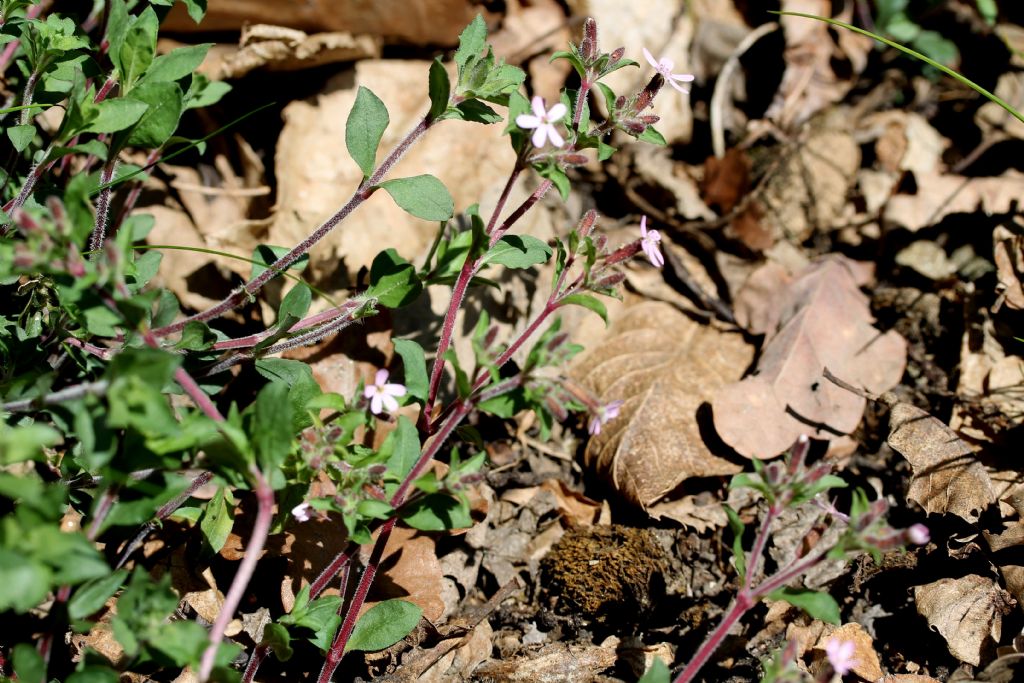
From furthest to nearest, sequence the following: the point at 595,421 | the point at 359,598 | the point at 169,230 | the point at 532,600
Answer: the point at 169,230 → the point at 532,600 → the point at 359,598 → the point at 595,421

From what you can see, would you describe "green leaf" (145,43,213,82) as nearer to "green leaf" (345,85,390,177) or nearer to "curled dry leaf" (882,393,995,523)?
"green leaf" (345,85,390,177)

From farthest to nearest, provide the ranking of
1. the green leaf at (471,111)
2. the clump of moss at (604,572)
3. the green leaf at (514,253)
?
the clump of moss at (604,572) < the green leaf at (514,253) < the green leaf at (471,111)

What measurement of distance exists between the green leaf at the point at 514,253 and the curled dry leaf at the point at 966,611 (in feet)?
8.18

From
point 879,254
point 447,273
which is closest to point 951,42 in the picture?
point 879,254

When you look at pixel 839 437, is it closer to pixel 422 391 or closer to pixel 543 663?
pixel 543 663

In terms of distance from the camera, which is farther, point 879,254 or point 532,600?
point 879,254

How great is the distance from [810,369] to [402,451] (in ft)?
9.01

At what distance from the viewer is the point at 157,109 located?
11.8ft

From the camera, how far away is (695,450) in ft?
16.0

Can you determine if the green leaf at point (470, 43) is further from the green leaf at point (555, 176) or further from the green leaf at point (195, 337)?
the green leaf at point (195, 337)

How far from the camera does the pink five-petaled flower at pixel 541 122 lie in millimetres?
3408

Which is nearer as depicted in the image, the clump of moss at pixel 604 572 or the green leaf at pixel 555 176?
the green leaf at pixel 555 176

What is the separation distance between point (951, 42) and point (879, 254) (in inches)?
90.8

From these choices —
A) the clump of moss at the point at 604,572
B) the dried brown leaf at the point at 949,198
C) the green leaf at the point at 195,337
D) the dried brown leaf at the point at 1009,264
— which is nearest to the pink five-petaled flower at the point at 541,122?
the green leaf at the point at 195,337
